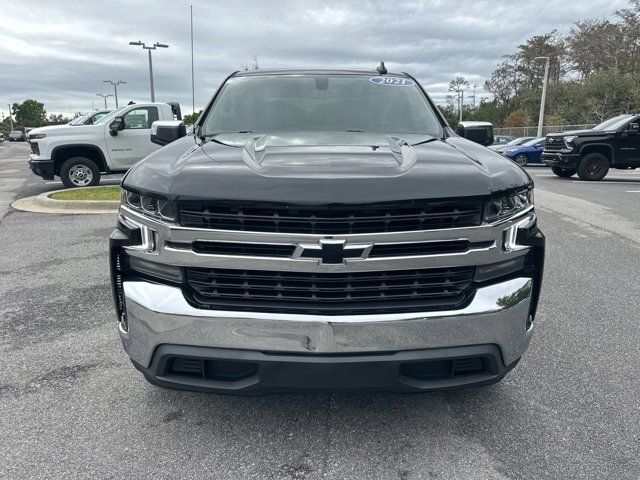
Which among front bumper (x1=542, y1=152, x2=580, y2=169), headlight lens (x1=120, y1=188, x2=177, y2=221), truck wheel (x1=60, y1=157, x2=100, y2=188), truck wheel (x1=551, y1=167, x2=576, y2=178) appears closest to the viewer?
headlight lens (x1=120, y1=188, x2=177, y2=221)

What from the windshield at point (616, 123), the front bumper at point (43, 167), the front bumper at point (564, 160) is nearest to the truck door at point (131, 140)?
the front bumper at point (43, 167)

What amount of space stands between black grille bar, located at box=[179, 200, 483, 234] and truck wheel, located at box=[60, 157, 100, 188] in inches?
430

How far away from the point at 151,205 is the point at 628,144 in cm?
1597

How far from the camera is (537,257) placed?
237 centimetres

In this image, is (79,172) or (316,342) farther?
(79,172)

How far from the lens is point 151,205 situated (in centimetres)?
223

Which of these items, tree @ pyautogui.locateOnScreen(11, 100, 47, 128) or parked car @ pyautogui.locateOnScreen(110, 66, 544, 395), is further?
tree @ pyautogui.locateOnScreen(11, 100, 47, 128)

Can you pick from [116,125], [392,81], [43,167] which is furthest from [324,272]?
[43,167]

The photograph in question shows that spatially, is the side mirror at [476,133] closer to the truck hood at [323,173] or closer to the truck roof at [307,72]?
the truck roof at [307,72]

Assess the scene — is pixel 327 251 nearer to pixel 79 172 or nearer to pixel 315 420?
pixel 315 420

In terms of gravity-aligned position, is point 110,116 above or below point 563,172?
above

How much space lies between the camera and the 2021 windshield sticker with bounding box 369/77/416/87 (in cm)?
379

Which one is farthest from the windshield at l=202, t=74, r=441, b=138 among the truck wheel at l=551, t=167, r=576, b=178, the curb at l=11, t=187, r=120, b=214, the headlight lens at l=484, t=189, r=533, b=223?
the truck wheel at l=551, t=167, r=576, b=178

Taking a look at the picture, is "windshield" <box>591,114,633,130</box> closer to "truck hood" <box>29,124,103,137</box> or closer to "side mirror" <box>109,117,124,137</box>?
"side mirror" <box>109,117,124,137</box>
